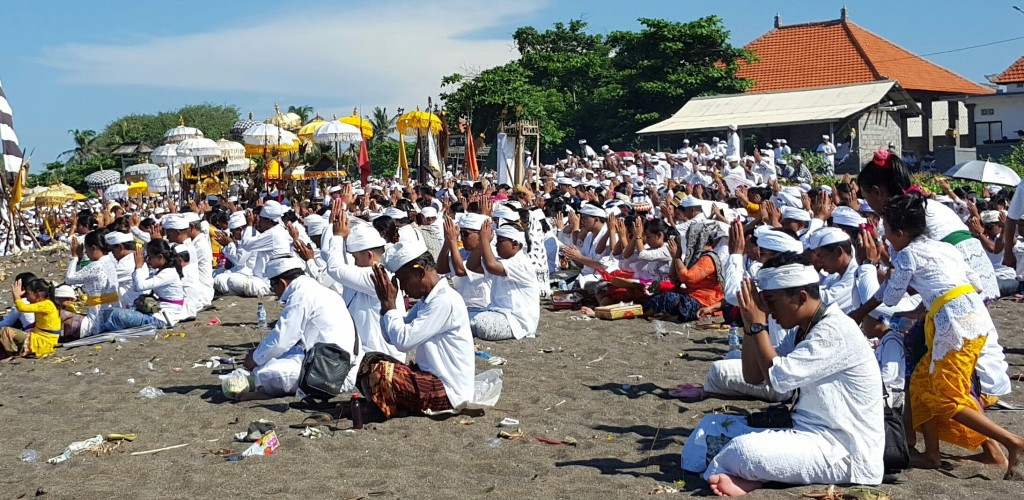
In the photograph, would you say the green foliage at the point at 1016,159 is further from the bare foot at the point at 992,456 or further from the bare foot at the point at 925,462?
the bare foot at the point at 925,462

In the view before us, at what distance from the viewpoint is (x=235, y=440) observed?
6.90 metres

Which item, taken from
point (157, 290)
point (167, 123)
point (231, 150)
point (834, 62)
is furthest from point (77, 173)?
point (157, 290)

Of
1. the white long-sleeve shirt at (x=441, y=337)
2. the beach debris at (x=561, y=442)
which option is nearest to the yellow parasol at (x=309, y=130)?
the white long-sleeve shirt at (x=441, y=337)

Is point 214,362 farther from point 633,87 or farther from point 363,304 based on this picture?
point 633,87

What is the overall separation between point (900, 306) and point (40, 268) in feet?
70.0

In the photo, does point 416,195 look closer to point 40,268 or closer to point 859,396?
point 40,268

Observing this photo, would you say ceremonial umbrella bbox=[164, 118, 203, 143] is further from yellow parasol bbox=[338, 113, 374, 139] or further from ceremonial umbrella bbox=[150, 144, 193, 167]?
yellow parasol bbox=[338, 113, 374, 139]

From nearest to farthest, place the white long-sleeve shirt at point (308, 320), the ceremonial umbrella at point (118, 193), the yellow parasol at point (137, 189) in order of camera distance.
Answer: the white long-sleeve shirt at point (308, 320) < the ceremonial umbrella at point (118, 193) < the yellow parasol at point (137, 189)

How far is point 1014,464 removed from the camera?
561cm

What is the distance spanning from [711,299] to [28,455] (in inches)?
281

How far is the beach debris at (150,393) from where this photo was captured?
847cm

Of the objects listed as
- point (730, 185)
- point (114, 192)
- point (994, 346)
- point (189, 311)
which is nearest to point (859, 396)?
point (994, 346)

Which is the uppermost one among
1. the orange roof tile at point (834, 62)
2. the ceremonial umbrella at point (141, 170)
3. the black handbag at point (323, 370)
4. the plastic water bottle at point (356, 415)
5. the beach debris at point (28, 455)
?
the orange roof tile at point (834, 62)

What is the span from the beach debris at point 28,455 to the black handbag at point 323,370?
1.84 metres
